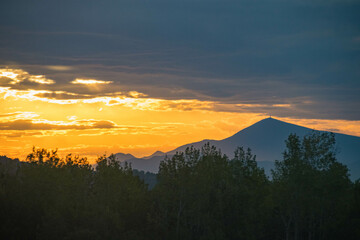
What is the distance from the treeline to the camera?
76250mm

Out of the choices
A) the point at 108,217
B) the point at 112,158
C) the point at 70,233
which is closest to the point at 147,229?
the point at 108,217

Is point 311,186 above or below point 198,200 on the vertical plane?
above

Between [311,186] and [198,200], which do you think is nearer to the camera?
[198,200]

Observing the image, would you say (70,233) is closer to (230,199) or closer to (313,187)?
(230,199)

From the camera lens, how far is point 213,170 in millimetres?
86125

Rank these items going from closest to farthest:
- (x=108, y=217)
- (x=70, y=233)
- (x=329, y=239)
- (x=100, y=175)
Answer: (x=70, y=233) → (x=108, y=217) → (x=329, y=239) → (x=100, y=175)

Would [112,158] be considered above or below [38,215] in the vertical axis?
above

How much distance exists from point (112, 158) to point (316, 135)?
4132 cm

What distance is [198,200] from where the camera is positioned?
82.0 m

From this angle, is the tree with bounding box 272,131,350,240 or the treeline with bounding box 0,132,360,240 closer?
the treeline with bounding box 0,132,360,240

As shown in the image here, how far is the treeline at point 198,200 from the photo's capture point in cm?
7625

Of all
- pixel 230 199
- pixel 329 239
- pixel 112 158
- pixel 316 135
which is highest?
pixel 316 135

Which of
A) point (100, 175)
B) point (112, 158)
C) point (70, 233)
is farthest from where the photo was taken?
point (112, 158)

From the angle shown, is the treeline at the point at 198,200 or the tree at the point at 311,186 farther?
the tree at the point at 311,186
